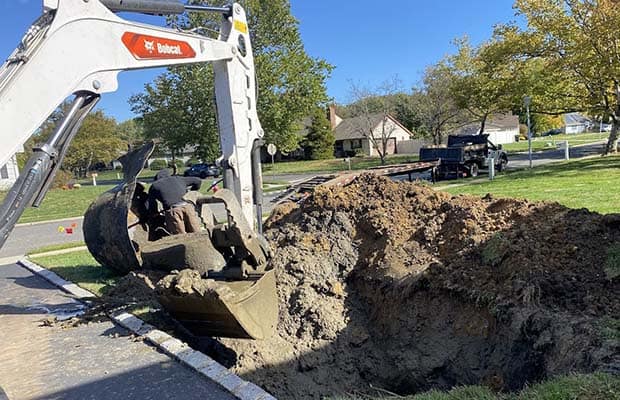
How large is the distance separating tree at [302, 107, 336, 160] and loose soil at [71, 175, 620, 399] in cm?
4712

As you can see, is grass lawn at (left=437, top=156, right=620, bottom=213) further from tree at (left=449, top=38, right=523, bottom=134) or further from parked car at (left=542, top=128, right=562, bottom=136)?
parked car at (left=542, top=128, right=562, bottom=136)

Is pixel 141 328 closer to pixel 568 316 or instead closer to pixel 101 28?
pixel 101 28

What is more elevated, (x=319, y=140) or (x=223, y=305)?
(x=319, y=140)

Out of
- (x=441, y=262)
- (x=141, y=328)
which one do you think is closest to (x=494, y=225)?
(x=441, y=262)

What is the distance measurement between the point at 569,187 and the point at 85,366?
13.7 m

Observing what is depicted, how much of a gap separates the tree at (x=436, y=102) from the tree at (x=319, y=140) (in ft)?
41.7

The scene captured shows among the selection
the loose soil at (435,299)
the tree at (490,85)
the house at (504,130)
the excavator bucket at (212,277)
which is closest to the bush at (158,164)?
the tree at (490,85)

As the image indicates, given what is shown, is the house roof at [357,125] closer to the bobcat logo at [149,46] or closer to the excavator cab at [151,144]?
the excavator cab at [151,144]

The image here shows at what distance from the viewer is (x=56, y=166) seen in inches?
164

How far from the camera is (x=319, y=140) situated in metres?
53.9

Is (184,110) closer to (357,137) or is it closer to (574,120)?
(357,137)

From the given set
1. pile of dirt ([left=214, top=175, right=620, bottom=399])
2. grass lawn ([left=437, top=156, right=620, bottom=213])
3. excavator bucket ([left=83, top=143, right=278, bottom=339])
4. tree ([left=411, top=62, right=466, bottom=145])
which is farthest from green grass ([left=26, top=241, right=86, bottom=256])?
tree ([left=411, top=62, right=466, bottom=145])

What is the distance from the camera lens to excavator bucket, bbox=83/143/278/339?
4668mm

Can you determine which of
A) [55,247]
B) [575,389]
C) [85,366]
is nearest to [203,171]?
[55,247]
